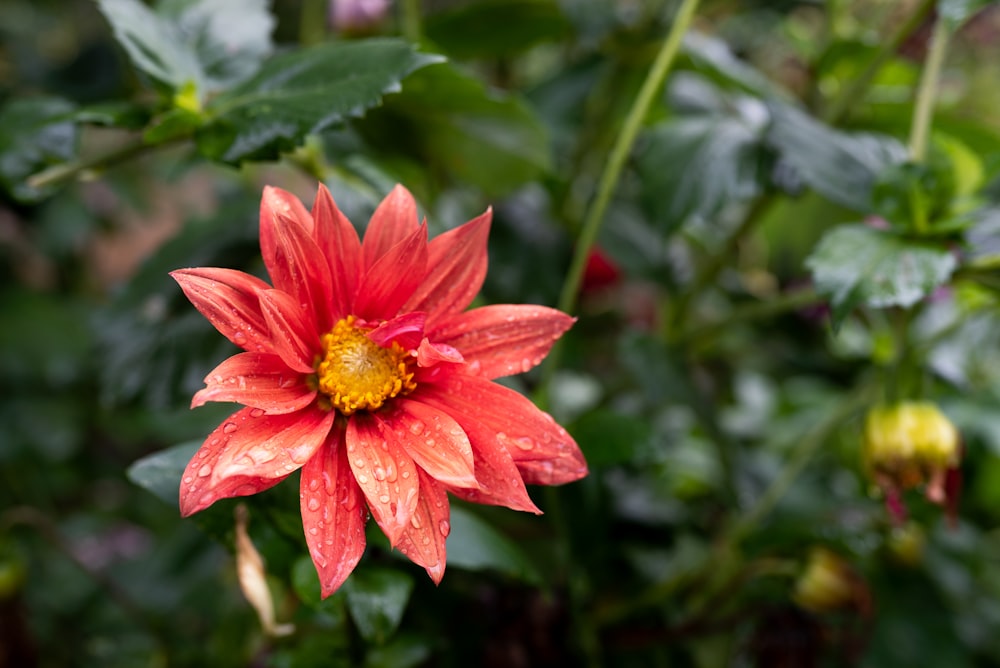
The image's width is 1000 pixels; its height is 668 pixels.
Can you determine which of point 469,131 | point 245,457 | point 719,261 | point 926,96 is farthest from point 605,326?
point 245,457

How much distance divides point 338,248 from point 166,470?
0.49ft

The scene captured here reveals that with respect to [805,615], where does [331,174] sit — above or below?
above

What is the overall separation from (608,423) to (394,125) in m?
0.36

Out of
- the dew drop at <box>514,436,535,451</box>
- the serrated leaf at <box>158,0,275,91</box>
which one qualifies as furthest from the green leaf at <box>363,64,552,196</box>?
the dew drop at <box>514,436,535,451</box>

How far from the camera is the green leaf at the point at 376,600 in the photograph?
0.39 meters

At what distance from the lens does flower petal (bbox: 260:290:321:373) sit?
0.34 meters

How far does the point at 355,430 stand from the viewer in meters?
0.37

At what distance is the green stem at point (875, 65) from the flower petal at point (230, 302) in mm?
518

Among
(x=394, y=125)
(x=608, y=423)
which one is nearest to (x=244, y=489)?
(x=608, y=423)

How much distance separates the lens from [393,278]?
1.25ft

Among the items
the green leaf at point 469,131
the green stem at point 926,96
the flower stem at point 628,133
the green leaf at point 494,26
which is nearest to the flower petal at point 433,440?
the flower stem at point 628,133

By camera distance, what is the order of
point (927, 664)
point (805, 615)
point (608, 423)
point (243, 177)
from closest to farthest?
1. point (608, 423)
2. point (805, 615)
3. point (927, 664)
4. point (243, 177)

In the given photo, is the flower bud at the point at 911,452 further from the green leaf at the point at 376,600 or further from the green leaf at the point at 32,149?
the green leaf at the point at 32,149

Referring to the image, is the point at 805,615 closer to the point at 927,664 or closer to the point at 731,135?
the point at 927,664
